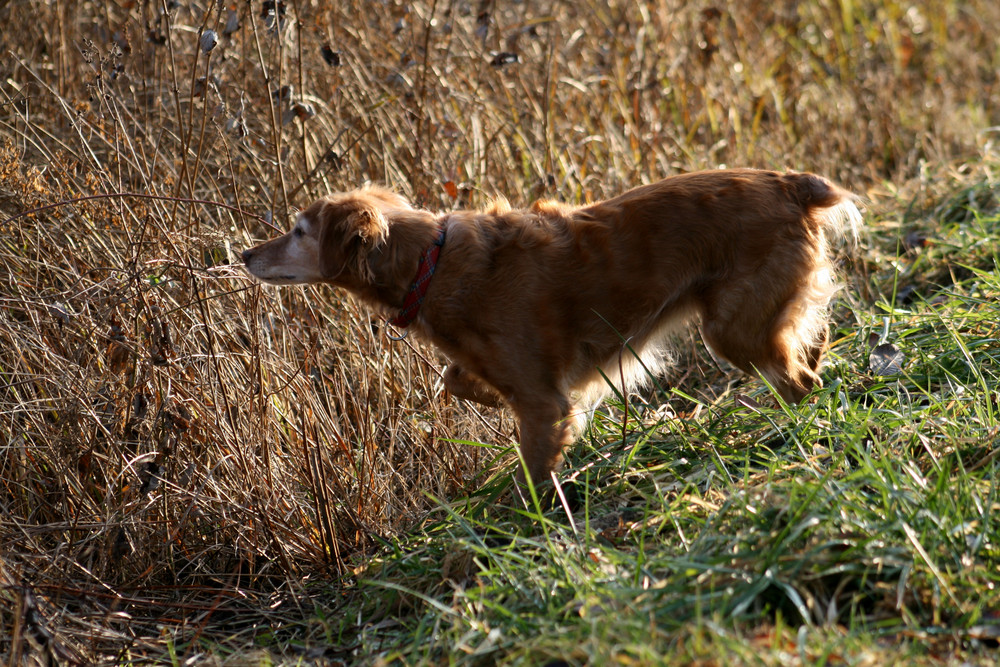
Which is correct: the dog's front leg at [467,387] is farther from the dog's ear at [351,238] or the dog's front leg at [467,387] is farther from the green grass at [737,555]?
the dog's ear at [351,238]

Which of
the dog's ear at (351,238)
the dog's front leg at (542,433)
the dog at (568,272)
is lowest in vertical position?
the dog's front leg at (542,433)

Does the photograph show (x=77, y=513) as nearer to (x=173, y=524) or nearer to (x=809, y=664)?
(x=173, y=524)

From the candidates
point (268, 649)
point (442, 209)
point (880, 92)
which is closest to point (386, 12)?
point (442, 209)

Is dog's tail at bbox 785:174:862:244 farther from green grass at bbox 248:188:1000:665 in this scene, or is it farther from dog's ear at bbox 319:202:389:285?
dog's ear at bbox 319:202:389:285

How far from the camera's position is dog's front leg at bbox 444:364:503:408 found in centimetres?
402

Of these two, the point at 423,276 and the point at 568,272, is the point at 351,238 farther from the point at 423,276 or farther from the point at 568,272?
the point at 568,272

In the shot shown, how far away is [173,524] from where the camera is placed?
3639 millimetres

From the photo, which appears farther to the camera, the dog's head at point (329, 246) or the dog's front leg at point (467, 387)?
the dog's front leg at point (467, 387)

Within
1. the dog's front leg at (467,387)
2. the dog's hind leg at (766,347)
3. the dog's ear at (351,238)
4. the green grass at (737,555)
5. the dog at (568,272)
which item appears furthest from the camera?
the dog's front leg at (467,387)

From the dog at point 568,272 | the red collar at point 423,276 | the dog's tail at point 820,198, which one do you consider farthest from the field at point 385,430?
the dog's tail at point 820,198

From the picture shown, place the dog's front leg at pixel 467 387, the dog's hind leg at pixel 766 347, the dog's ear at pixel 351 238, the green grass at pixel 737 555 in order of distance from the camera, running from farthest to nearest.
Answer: the dog's front leg at pixel 467 387
the dog's hind leg at pixel 766 347
the dog's ear at pixel 351 238
the green grass at pixel 737 555

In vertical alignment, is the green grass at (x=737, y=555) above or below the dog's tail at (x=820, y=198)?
below

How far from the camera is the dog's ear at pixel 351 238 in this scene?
11.8ft

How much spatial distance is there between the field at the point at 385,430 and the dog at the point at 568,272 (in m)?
0.27
